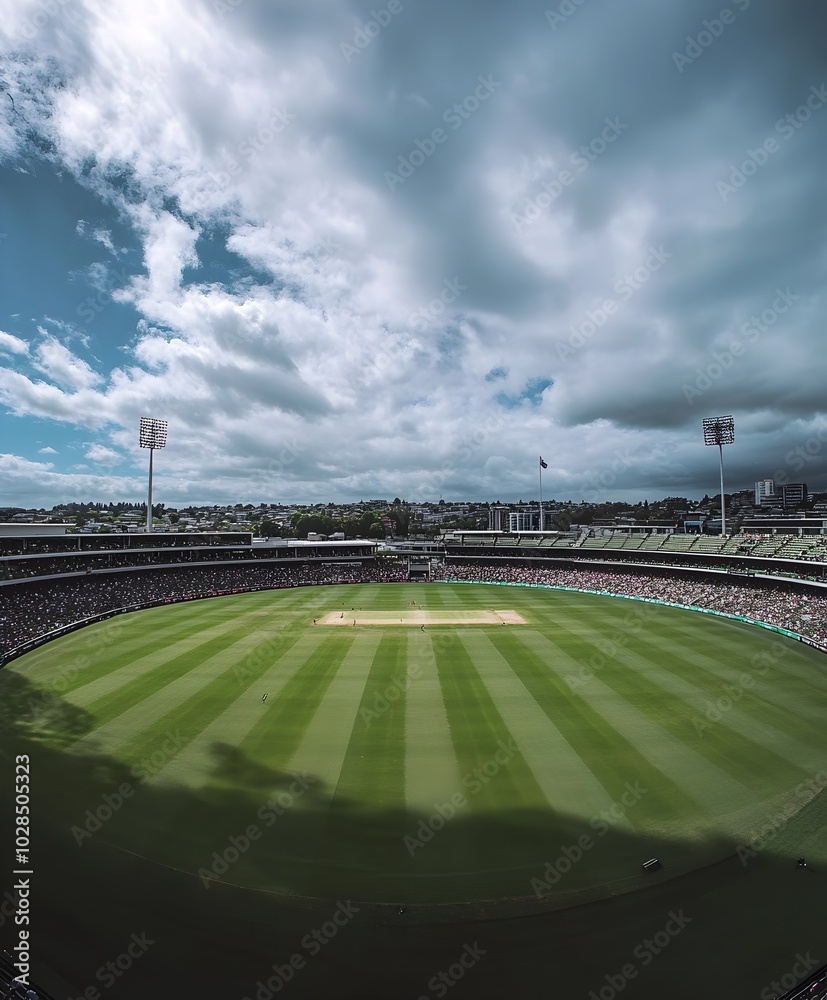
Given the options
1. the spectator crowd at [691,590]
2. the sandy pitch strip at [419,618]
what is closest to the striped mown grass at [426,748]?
the sandy pitch strip at [419,618]

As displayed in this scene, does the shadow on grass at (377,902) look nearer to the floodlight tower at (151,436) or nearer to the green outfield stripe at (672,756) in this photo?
the green outfield stripe at (672,756)

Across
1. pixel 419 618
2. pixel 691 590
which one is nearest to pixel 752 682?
pixel 419 618

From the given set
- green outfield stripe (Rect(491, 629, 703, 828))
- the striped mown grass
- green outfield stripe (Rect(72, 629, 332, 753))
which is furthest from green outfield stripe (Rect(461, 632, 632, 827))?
green outfield stripe (Rect(72, 629, 332, 753))

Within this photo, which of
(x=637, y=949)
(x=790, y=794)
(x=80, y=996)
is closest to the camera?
(x=80, y=996)

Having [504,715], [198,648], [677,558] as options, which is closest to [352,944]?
[504,715]

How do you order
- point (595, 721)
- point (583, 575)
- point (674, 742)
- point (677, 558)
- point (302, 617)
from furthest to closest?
point (583, 575), point (677, 558), point (302, 617), point (595, 721), point (674, 742)

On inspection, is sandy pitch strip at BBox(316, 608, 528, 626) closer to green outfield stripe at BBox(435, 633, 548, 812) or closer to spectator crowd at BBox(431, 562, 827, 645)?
green outfield stripe at BBox(435, 633, 548, 812)

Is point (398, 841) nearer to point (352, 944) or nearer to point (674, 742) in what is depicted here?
point (352, 944)
